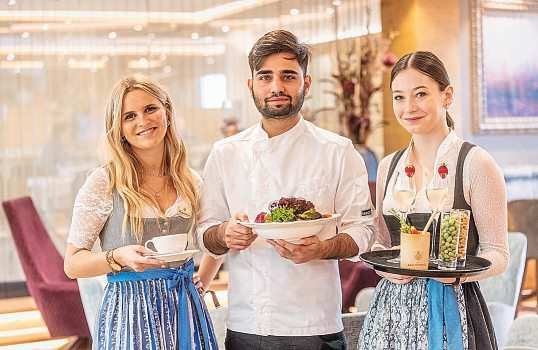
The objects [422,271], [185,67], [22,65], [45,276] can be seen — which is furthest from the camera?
[185,67]

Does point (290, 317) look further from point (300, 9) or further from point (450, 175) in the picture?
point (300, 9)

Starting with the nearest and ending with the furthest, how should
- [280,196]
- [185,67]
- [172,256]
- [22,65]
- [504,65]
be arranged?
[172,256] < [280,196] < [22,65] < [504,65] < [185,67]

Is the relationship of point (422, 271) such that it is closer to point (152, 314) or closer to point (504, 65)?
point (152, 314)

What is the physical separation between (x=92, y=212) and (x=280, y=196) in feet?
1.71

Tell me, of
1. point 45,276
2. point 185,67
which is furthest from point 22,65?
point 45,276

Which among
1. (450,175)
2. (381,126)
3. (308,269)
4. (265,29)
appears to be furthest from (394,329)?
(265,29)

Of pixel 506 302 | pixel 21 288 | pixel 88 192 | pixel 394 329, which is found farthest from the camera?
pixel 21 288

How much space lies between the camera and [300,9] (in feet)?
26.1

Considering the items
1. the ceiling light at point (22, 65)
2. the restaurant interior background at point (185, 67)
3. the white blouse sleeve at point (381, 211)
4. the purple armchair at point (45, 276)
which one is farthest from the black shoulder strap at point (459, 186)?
the ceiling light at point (22, 65)

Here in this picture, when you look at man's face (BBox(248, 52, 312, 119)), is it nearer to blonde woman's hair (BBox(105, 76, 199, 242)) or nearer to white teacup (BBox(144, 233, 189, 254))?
blonde woman's hair (BBox(105, 76, 199, 242))

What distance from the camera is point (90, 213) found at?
2.28 metres

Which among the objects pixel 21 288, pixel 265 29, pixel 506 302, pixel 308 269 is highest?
pixel 265 29

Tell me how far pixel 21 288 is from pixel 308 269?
17.7 feet

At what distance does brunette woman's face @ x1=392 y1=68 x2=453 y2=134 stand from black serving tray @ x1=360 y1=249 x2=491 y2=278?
0.35 meters
